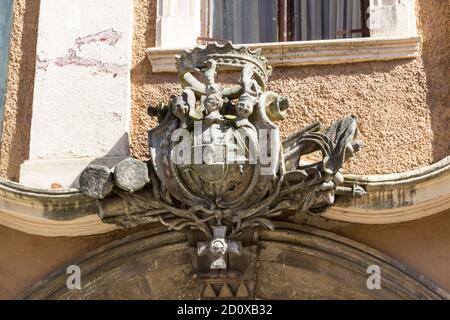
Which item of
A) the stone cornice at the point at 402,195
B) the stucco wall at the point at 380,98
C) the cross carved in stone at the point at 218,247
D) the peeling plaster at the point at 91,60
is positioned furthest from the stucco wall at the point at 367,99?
the cross carved in stone at the point at 218,247

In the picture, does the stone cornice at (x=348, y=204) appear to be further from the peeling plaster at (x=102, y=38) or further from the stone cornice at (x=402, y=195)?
the peeling plaster at (x=102, y=38)

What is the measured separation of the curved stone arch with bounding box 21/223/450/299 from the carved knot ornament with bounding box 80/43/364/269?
0.23 metres

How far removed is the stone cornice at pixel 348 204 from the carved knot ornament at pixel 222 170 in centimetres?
13

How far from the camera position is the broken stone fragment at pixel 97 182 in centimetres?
656

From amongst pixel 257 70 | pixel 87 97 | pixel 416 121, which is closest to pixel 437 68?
pixel 416 121

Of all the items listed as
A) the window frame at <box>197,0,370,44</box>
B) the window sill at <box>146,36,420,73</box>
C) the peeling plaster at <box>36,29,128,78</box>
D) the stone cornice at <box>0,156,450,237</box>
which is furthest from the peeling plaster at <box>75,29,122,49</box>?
the stone cornice at <box>0,156,450,237</box>

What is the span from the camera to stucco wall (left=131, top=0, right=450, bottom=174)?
23.1 ft

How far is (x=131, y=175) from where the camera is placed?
6.58 meters

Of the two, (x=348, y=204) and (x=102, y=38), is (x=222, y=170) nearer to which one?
(x=348, y=204)

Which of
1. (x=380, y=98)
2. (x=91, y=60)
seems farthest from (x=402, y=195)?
(x=91, y=60)

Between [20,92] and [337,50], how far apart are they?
6.56 feet

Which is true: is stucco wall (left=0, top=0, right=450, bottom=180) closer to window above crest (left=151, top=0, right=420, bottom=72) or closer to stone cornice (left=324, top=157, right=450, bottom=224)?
window above crest (left=151, top=0, right=420, bottom=72)
